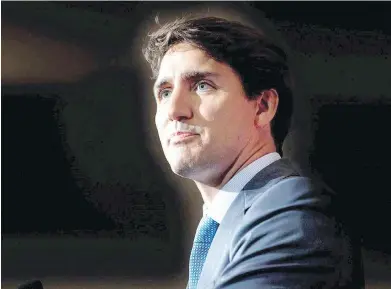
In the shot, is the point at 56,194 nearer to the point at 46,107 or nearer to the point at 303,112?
the point at 46,107

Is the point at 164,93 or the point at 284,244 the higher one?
the point at 164,93

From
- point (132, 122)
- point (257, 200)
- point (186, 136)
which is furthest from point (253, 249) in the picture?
point (132, 122)

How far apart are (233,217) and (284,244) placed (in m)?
0.13

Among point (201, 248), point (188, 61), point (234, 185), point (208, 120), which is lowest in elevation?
point (201, 248)

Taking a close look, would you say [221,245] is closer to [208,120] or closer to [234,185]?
[234,185]

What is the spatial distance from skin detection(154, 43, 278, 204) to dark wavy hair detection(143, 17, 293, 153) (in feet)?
0.06

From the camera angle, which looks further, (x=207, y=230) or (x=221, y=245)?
(x=207, y=230)

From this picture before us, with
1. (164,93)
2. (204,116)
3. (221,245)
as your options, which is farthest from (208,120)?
(221,245)

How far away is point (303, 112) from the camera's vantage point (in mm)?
1140

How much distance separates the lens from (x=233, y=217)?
89 cm

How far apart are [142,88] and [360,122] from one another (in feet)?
1.61

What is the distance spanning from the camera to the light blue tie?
0.97 metres

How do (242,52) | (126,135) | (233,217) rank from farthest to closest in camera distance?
(126,135) → (242,52) → (233,217)

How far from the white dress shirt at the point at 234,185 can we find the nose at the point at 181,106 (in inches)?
5.6
